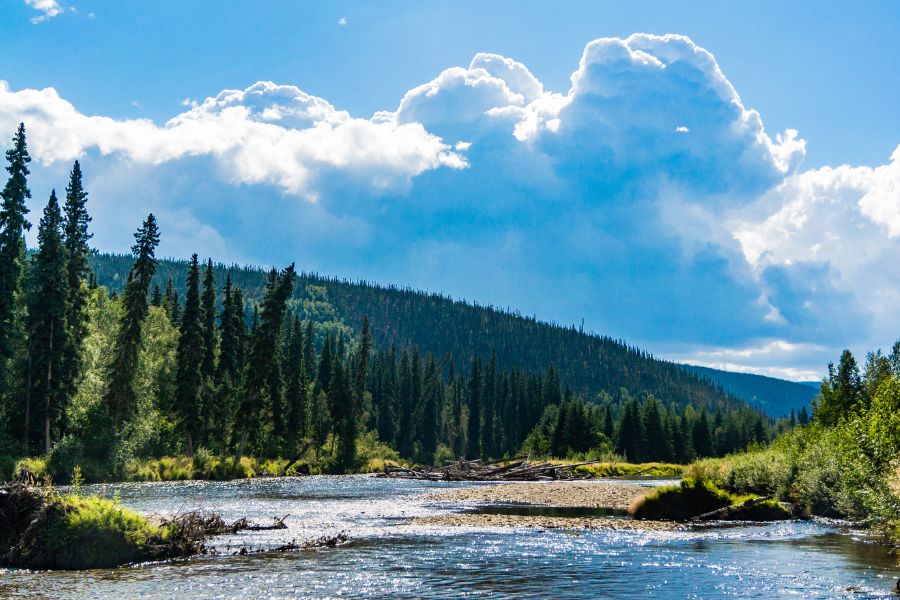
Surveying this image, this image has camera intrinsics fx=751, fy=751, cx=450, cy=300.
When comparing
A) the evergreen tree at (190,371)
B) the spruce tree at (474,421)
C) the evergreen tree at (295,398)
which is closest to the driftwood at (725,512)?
the evergreen tree at (190,371)

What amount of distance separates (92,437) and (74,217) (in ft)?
73.0

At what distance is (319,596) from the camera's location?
722 inches

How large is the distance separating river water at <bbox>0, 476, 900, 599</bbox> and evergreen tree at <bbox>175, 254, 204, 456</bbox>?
1965 inches

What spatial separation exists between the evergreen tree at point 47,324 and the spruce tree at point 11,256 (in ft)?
4.18

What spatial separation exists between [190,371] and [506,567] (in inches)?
2667

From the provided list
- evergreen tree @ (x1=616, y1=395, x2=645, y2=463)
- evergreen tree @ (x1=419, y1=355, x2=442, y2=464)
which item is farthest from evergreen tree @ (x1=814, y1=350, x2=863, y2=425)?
evergreen tree @ (x1=419, y1=355, x2=442, y2=464)

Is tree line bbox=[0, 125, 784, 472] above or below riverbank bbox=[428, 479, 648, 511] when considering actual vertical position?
above

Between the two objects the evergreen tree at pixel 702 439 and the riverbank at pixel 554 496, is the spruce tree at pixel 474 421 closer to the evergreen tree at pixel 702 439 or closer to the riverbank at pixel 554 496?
the evergreen tree at pixel 702 439

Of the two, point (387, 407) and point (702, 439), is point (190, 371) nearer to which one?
point (387, 407)

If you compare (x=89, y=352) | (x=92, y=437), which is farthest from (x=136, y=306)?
(x=92, y=437)

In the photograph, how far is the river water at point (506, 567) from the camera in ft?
62.8

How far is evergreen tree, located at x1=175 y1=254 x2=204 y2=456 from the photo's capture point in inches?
3206

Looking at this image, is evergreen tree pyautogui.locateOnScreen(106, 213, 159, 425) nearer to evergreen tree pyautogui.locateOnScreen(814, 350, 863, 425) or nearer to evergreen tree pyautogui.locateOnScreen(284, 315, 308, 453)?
evergreen tree pyautogui.locateOnScreen(284, 315, 308, 453)

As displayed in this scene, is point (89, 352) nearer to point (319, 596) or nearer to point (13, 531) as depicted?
point (13, 531)
